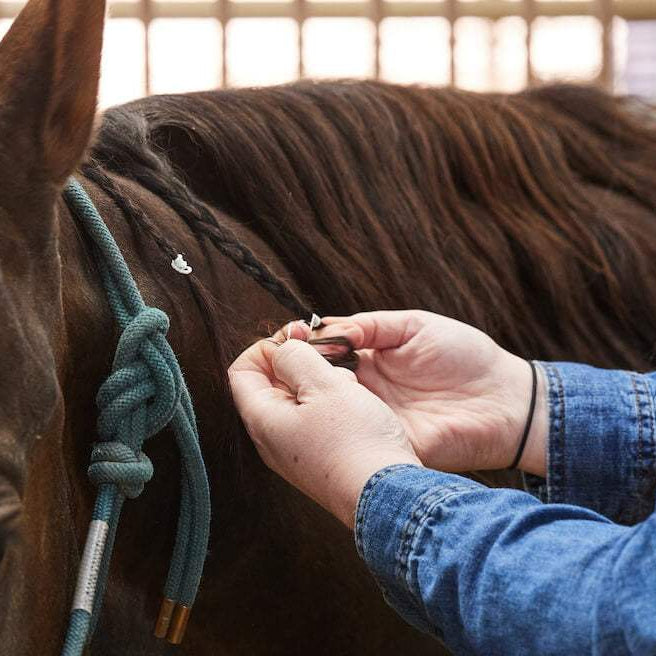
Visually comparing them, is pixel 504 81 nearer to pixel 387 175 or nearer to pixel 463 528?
pixel 387 175

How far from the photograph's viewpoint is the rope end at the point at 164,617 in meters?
0.67

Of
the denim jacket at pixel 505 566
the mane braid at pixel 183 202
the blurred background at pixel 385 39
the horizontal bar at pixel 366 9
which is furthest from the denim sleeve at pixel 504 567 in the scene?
the horizontal bar at pixel 366 9

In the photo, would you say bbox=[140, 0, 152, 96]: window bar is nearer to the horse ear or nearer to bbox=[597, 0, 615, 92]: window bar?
bbox=[597, 0, 615, 92]: window bar

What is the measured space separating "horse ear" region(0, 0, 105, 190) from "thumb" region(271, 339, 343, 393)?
169mm

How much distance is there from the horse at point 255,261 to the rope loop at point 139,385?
0.07 feet

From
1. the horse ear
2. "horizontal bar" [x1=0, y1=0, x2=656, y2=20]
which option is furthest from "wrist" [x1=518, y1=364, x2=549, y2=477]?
"horizontal bar" [x1=0, y1=0, x2=656, y2=20]

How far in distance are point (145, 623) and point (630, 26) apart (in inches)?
74.7

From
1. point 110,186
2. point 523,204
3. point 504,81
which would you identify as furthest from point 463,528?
point 504,81

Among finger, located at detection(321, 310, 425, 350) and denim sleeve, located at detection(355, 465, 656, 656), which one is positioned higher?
finger, located at detection(321, 310, 425, 350)

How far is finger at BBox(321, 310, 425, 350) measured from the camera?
726 mm

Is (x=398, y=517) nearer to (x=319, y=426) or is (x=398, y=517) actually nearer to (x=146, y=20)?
(x=319, y=426)

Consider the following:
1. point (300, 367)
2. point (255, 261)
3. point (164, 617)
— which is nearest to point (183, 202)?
point (255, 261)

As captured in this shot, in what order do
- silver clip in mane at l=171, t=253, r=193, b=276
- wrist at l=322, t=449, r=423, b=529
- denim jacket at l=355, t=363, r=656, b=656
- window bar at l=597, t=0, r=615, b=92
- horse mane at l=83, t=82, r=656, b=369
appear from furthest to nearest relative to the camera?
window bar at l=597, t=0, r=615, b=92, horse mane at l=83, t=82, r=656, b=369, silver clip in mane at l=171, t=253, r=193, b=276, wrist at l=322, t=449, r=423, b=529, denim jacket at l=355, t=363, r=656, b=656

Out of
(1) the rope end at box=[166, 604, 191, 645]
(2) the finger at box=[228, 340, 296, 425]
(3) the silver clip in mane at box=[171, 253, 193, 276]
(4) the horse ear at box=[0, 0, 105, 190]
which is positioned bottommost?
(1) the rope end at box=[166, 604, 191, 645]
